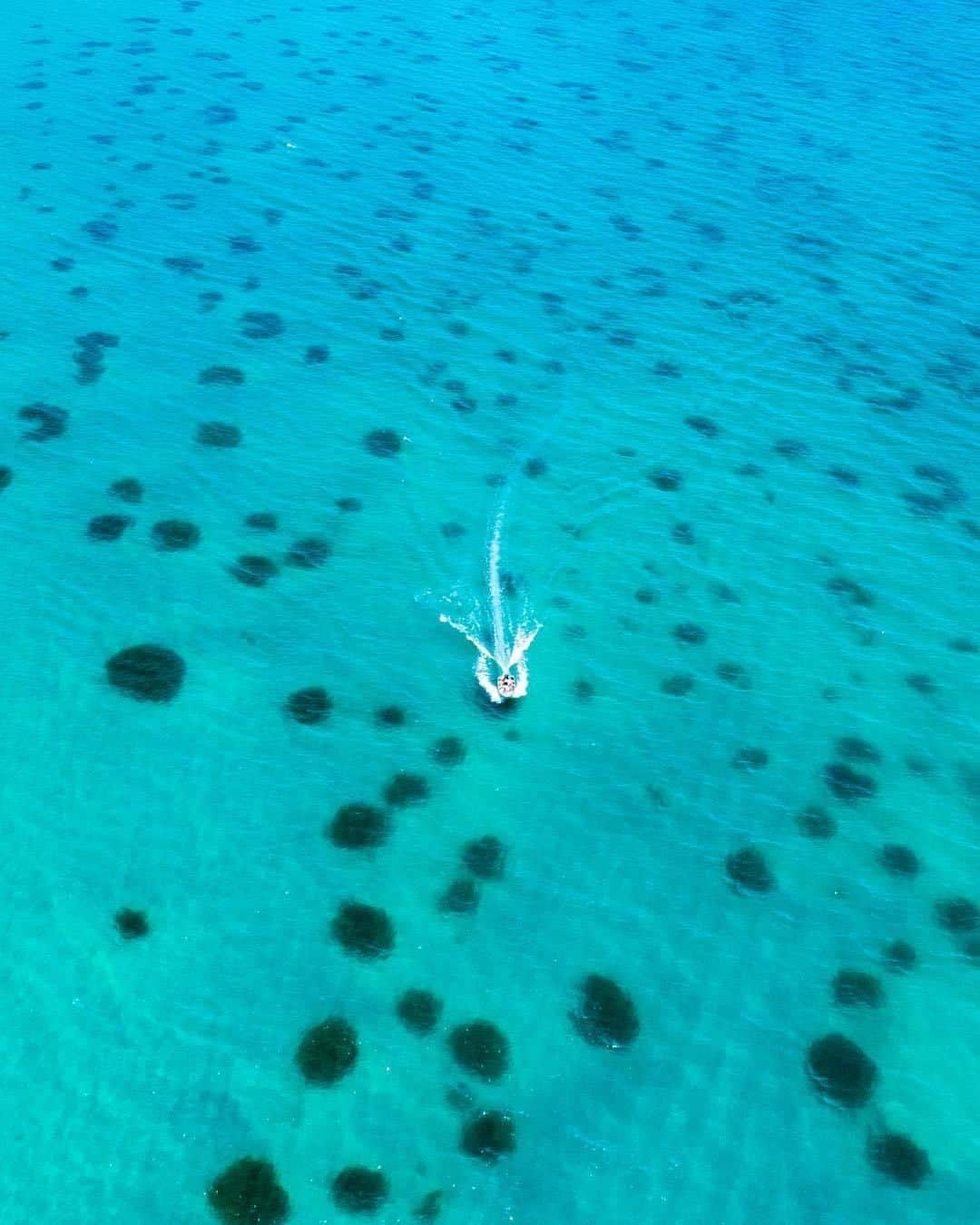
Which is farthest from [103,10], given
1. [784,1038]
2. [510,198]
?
[784,1038]

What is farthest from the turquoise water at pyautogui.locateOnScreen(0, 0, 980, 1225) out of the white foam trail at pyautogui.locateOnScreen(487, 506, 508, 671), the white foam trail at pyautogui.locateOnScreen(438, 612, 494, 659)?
the white foam trail at pyautogui.locateOnScreen(487, 506, 508, 671)

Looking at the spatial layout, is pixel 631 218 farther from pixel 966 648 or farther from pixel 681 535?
pixel 966 648

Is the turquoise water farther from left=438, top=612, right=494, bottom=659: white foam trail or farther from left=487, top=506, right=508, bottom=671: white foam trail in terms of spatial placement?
left=487, top=506, right=508, bottom=671: white foam trail

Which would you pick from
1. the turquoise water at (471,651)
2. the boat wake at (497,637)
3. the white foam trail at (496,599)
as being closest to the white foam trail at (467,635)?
the boat wake at (497,637)

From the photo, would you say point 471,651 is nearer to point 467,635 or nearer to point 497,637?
point 467,635

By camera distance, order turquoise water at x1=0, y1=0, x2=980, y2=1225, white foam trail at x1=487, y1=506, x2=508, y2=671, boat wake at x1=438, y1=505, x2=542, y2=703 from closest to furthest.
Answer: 1. turquoise water at x1=0, y1=0, x2=980, y2=1225
2. boat wake at x1=438, y1=505, x2=542, y2=703
3. white foam trail at x1=487, y1=506, x2=508, y2=671

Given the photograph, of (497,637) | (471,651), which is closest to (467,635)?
(471,651)
